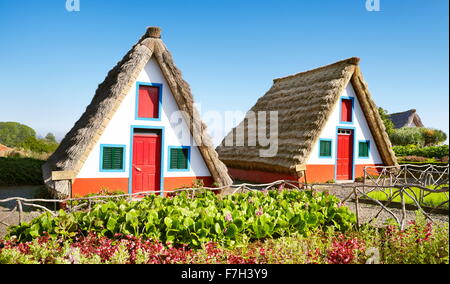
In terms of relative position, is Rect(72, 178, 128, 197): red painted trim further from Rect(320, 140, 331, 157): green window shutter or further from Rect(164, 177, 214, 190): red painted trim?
Rect(320, 140, 331, 157): green window shutter

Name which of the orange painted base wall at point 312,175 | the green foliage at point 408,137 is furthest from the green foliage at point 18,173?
the green foliage at point 408,137

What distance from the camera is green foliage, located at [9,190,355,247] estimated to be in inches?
218

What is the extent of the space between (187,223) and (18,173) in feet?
47.8

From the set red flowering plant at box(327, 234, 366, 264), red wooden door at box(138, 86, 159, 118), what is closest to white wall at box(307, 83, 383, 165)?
red wooden door at box(138, 86, 159, 118)

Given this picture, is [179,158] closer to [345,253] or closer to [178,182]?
[178,182]

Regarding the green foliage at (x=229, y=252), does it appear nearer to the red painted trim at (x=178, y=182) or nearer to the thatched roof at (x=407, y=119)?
the red painted trim at (x=178, y=182)

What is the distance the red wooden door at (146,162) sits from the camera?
36.3 ft

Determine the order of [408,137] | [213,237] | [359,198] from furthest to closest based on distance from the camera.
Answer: [408,137] → [359,198] → [213,237]

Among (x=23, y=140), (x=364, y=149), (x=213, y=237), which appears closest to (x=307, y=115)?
(x=364, y=149)

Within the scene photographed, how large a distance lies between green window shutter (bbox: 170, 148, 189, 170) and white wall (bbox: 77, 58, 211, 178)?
0.55 feet

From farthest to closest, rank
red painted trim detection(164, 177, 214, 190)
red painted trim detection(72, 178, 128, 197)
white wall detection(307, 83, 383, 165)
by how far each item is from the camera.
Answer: white wall detection(307, 83, 383, 165) < red painted trim detection(164, 177, 214, 190) < red painted trim detection(72, 178, 128, 197)

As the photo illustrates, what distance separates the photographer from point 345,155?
53.6 feet

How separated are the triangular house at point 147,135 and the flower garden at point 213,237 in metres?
4.20
